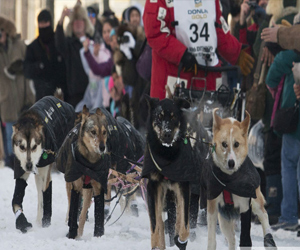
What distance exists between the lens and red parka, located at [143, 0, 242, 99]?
6.65 m

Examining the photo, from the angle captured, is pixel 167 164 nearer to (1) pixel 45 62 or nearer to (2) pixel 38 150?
(2) pixel 38 150

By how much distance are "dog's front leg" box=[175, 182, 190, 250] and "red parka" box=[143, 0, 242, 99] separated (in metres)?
1.51

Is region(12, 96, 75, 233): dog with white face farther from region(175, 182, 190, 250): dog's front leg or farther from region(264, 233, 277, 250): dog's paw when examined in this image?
region(264, 233, 277, 250): dog's paw

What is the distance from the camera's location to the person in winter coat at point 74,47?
35.2ft

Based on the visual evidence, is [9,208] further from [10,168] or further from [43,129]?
[10,168]

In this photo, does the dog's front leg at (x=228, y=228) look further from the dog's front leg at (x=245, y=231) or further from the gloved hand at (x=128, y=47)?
the gloved hand at (x=128, y=47)

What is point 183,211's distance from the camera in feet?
18.0

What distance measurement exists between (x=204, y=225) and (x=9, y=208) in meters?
2.17

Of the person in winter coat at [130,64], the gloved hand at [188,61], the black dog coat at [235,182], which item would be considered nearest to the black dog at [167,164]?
the black dog coat at [235,182]

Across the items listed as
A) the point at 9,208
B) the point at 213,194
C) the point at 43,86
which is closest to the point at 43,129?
the point at 9,208

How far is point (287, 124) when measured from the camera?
7180mm

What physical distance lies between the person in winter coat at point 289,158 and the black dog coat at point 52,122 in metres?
2.09

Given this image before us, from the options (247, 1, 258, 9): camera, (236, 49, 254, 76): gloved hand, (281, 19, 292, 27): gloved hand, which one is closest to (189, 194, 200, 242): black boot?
(236, 49, 254, 76): gloved hand

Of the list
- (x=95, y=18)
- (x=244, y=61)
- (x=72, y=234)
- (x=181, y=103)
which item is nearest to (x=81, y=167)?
(x=72, y=234)
